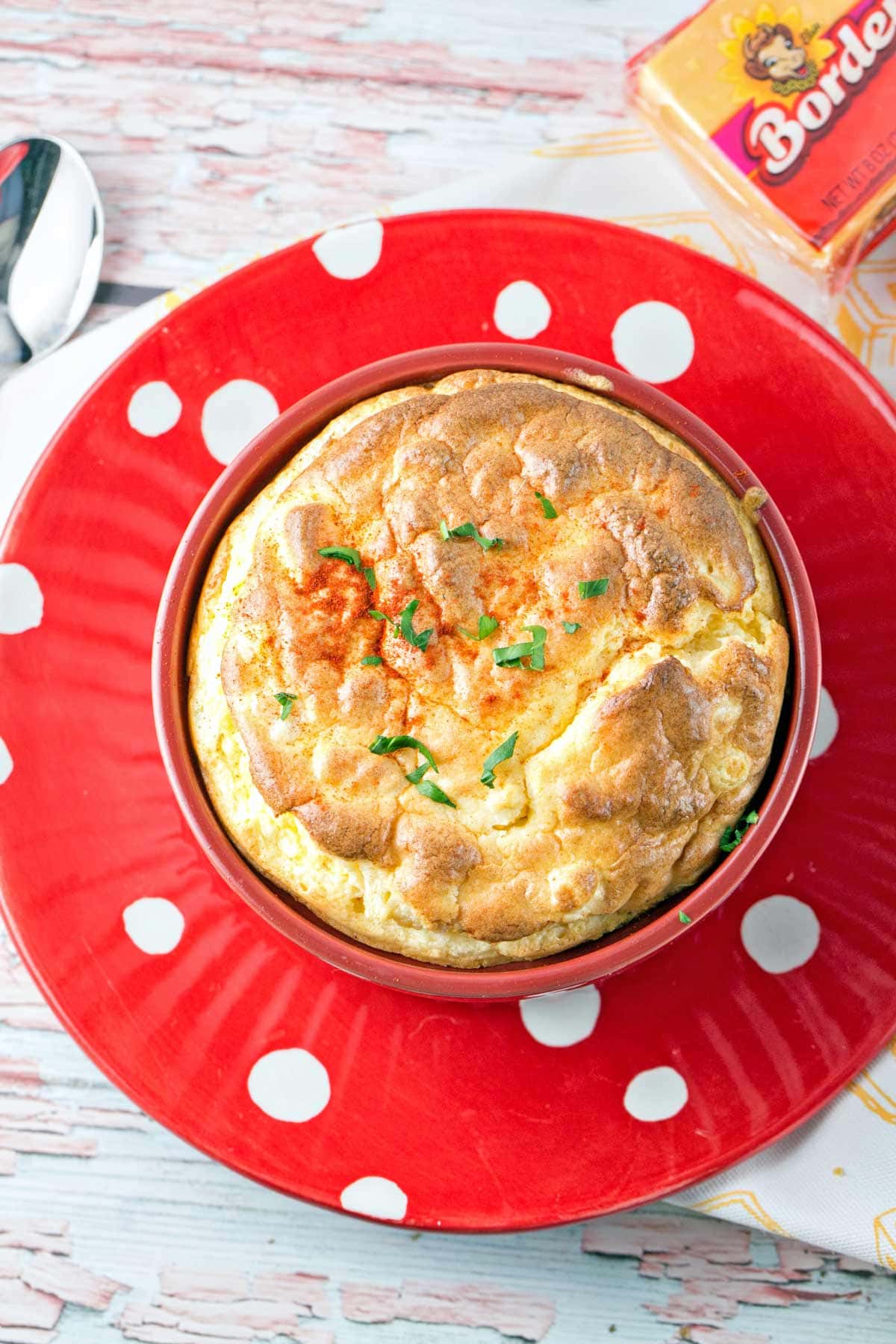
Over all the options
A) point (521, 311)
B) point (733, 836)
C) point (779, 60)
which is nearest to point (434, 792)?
point (733, 836)

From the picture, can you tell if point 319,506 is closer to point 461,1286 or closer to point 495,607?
point 495,607

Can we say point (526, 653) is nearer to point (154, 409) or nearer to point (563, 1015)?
point (563, 1015)

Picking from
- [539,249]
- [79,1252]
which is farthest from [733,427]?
[79,1252]

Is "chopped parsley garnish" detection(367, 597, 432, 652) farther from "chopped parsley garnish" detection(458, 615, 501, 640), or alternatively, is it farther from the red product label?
the red product label

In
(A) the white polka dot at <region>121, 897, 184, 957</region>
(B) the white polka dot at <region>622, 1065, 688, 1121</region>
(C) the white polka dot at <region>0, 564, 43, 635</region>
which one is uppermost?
(C) the white polka dot at <region>0, 564, 43, 635</region>

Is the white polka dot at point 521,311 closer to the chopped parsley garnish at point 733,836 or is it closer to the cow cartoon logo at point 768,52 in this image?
the cow cartoon logo at point 768,52

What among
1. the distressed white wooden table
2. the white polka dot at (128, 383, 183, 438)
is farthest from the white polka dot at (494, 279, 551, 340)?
the white polka dot at (128, 383, 183, 438)
